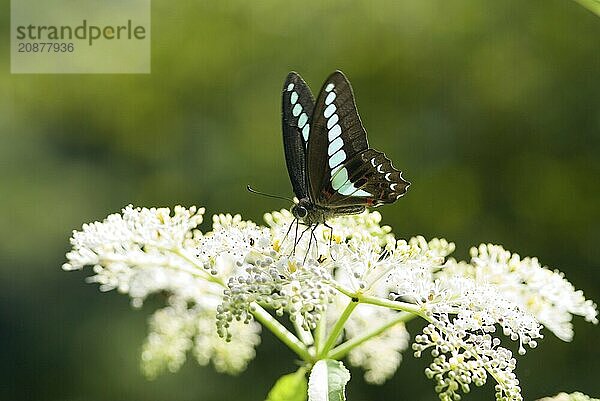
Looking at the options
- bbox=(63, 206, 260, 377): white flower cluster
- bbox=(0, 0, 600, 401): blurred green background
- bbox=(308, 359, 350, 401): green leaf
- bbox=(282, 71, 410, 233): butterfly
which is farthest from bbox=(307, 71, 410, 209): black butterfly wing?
bbox=(0, 0, 600, 401): blurred green background

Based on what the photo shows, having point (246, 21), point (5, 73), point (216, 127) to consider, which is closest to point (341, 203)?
point (216, 127)

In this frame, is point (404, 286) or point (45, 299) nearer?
point (404, 286)

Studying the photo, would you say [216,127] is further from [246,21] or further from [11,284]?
[11,284]

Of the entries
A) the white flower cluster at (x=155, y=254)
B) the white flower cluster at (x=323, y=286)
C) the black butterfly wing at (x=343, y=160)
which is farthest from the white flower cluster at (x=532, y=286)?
the white flower cluster at (x=155, y=254)

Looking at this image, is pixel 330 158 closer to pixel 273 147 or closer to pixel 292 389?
pixel 292 389

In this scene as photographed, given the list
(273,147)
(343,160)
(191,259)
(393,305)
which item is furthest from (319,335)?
(273,147)

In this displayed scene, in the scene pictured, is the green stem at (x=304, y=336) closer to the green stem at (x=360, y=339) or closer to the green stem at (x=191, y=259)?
the green stem at (x=360, y=339)

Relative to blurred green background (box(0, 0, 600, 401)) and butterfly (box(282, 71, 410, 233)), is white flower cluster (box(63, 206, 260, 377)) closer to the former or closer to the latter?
butterfly (box(282, 71, 410, 233))
